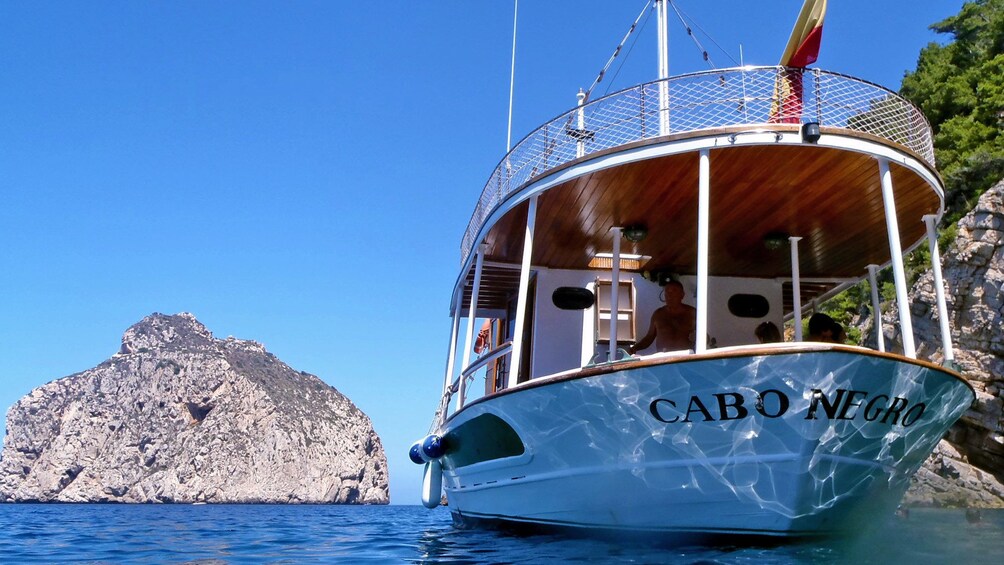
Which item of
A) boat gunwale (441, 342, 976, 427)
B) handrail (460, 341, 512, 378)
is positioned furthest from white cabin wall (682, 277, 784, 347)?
boat gunwale (441, 342, 976, 427)

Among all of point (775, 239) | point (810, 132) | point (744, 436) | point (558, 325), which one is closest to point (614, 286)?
point (558, 325)

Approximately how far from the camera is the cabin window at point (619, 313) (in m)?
9.13

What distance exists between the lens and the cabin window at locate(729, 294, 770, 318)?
32.3ft

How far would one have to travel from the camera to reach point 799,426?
5.25m

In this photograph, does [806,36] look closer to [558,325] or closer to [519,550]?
[558,325]

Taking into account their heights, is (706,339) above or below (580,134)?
below

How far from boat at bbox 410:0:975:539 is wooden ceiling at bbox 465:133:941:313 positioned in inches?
1.2

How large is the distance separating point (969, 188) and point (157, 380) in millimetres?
91251

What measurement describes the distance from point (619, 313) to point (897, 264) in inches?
146

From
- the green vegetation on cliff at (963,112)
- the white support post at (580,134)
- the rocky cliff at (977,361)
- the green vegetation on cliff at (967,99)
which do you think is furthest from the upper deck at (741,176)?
the green vegetation on cliff at (967,99)

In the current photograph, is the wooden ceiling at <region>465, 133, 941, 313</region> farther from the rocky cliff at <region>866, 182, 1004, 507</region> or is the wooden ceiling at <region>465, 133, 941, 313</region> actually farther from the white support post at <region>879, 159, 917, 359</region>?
the rocky cliff at <region>866, 182, 1004, 507</region>

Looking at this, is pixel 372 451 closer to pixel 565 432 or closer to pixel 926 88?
pixel 926 88

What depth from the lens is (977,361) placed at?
19891 mm

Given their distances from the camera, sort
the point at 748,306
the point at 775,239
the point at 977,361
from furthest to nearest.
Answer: the point at 977,361, the point at 748,306, the point at 775,239
